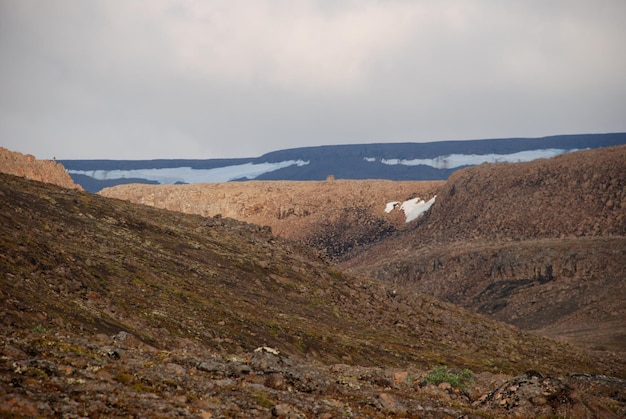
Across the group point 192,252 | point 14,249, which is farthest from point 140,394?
point 192,252

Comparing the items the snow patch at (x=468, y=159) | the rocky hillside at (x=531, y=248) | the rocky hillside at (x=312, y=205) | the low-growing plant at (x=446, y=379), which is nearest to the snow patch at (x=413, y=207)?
the rocky hillside at (x=312, y=205)

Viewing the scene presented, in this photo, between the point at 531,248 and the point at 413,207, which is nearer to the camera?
the point at 531,248

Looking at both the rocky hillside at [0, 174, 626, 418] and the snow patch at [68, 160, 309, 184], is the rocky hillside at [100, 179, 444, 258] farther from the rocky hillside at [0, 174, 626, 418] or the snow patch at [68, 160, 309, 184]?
the rocky hillside at [0, 174, 626, 418]

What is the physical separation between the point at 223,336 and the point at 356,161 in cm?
12686

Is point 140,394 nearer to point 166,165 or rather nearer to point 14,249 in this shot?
point 14,249

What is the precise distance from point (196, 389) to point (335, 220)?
271ft

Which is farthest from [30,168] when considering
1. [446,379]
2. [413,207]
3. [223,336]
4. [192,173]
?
[192,173]

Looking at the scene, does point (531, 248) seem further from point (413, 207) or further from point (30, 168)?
point (30, 168)

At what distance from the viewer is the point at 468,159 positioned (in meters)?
145

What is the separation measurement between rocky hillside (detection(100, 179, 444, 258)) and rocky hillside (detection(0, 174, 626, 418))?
4804 cm

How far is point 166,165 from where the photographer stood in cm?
15925

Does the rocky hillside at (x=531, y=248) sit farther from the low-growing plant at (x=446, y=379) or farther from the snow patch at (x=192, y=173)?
the snow patch at (x=192, y=173)

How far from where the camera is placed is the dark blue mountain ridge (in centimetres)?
13950

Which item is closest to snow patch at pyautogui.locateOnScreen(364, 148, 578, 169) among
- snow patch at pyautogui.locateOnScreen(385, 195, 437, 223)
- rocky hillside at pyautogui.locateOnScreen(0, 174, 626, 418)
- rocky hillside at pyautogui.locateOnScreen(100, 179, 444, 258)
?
rocky hillside at pyautogui.locateOnScreen(100, 179, 444, 258)
